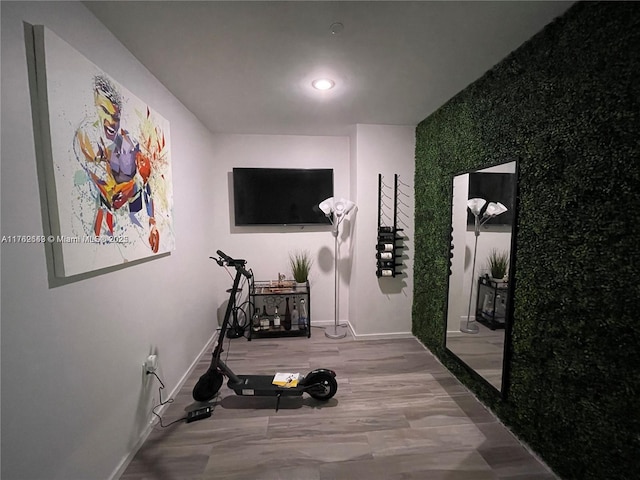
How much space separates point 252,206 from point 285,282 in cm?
103

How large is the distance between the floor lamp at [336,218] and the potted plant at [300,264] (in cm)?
36

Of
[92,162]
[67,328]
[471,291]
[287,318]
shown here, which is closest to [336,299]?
[287,318]

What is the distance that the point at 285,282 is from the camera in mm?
3281

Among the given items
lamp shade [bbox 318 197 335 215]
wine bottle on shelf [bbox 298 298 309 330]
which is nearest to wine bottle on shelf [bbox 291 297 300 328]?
wine bottle on shelf [bbox 298 298 309 330]

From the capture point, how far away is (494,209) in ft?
5.98

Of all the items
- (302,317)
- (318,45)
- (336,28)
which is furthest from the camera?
(302,317)

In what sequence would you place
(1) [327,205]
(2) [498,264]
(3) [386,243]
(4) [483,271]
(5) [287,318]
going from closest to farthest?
1. (2) [498,264]
2. (4) [483,271]
3. (3) [386,243]
4. (1) [327,205]
5. (5) [287,318]

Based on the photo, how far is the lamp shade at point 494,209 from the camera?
174cm

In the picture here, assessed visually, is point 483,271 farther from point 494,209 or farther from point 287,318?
point 287,318

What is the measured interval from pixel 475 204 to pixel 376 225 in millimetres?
1118

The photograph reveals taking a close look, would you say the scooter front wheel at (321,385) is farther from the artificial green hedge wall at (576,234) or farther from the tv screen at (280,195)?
the tv screen at (280,195)

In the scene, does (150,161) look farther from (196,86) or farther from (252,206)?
(252,206)

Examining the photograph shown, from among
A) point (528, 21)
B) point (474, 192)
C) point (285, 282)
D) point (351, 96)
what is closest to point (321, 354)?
point (285, 282)

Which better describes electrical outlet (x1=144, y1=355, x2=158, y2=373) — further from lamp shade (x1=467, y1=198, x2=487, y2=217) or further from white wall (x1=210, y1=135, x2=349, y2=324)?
lamp shade (x1=467, y1=198, x2=487, y2=217)
